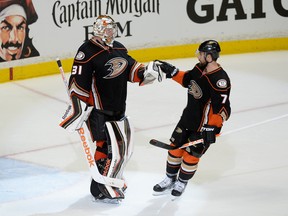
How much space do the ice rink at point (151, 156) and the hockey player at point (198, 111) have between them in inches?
6.0

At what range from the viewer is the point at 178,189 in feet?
18.4

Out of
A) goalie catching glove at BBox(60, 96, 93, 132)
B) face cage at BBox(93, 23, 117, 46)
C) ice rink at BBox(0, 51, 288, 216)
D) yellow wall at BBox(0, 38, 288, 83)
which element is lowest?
yellow wall at BBox(0, 38, 288, 83)

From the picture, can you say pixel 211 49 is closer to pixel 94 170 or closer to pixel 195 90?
pixel 195 90

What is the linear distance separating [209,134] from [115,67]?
71 cm

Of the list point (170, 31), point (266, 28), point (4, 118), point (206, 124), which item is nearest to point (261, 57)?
point (266, 28)

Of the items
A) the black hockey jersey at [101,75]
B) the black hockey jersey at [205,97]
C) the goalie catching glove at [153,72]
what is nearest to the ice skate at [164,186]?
the black hockey jersey at [205,97]

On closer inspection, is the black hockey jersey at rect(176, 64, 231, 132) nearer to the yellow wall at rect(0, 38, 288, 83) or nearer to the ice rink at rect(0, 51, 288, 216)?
the ice rink at rect(0, 51, 288, 216)

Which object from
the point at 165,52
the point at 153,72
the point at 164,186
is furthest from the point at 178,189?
the point at 165,52

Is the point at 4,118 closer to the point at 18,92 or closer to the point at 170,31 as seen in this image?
the point at 18,92

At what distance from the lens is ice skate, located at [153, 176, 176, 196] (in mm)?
5695

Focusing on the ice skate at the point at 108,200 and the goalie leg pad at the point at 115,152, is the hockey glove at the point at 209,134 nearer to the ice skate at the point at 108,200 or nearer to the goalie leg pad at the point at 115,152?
the goalie leg pad at the point at 115,152

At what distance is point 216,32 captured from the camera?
9.64 metres

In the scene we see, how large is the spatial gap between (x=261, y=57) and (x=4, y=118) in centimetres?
329

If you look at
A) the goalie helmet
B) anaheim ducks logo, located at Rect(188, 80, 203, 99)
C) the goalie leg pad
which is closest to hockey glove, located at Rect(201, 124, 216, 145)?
anaheim ducks logo, located at Rect(188, 80, 203, 99)
